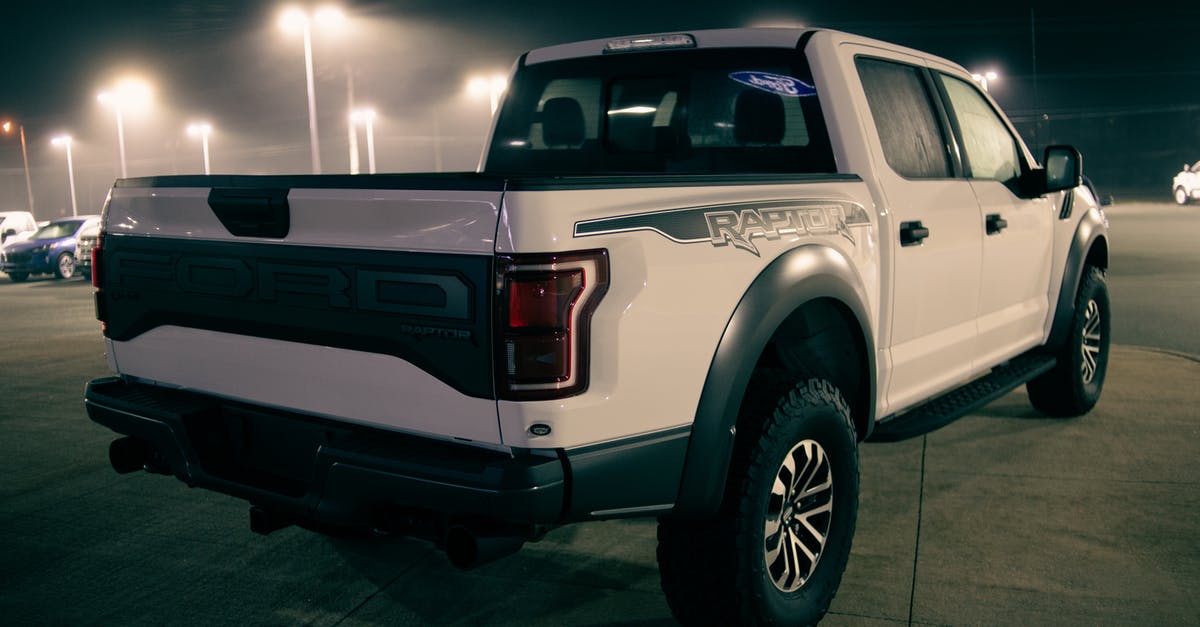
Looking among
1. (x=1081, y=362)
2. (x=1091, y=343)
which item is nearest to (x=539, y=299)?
(x=1081, y=362)

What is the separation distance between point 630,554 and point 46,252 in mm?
21844

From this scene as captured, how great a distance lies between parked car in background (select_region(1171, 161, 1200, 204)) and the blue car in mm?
35561

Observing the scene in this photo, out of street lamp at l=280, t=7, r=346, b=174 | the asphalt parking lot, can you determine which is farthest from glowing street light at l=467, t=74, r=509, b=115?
the asphalt parking lot

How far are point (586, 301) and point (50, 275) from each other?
2562 cm

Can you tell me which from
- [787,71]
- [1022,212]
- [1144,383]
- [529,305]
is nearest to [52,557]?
[529,305]

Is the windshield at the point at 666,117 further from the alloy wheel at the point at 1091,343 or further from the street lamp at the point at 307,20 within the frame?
the street lamp at the point at 307,20

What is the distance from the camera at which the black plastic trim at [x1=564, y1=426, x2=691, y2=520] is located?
250cm

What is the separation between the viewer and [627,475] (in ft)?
8.52

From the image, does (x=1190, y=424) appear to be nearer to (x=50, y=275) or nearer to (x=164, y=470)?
(x=164, y=470)

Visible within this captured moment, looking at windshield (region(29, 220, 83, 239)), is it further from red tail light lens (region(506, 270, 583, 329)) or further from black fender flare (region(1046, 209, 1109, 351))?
red tail light lens (region(506, 270, 583, 329))

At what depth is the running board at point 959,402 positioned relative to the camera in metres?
4.02

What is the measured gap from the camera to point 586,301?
7.93ft

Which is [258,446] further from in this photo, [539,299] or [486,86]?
[486,86]

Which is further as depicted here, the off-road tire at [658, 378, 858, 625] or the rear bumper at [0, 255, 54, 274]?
the rear bumper at [0, 255, 54, 274]
